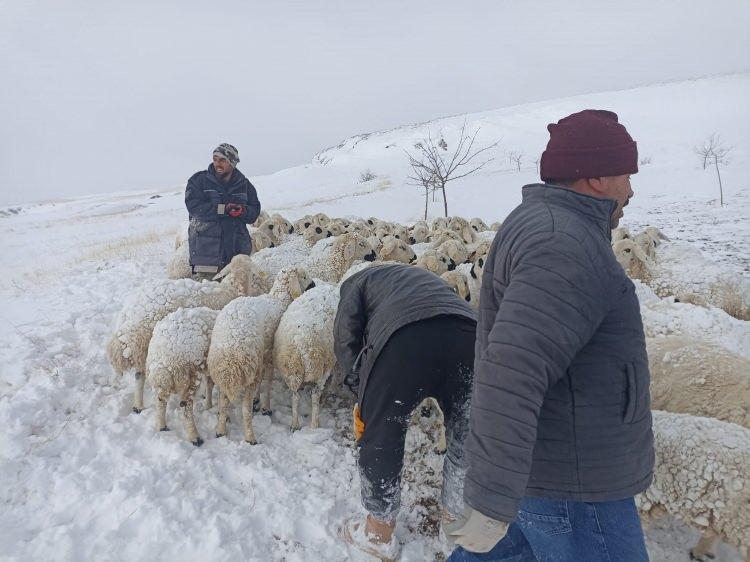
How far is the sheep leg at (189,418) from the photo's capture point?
4.01 metres

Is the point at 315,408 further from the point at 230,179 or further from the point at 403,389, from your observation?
the point at 230,179

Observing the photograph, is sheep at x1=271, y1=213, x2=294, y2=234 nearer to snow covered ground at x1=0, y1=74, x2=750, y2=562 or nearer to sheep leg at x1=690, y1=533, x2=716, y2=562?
snow covered ground at x1=0, y1=74, x2=750, y2=562

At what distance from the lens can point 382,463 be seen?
8.99 ft

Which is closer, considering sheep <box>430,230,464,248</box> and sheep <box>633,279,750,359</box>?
sheep <box>633,279,750,359</box>

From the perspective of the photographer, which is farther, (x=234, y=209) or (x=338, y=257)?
(x=338, y=257)

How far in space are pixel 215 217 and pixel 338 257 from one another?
2007mm

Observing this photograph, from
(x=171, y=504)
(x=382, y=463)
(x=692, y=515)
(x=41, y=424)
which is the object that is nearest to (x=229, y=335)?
(x=171, y=504)

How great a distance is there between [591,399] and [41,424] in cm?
456

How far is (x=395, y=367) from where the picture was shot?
251cm

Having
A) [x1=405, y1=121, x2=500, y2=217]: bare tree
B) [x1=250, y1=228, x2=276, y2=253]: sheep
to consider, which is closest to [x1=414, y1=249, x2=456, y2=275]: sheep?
[x1=250, y1=228, x2=276, y2=253]: sheep

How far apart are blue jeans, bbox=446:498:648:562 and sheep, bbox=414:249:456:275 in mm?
4804

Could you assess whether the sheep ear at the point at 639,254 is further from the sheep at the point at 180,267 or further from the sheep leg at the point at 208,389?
the sheep at the point at 180,267

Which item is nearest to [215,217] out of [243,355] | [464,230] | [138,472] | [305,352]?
[243,355]

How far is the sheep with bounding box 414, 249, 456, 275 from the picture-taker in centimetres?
662
